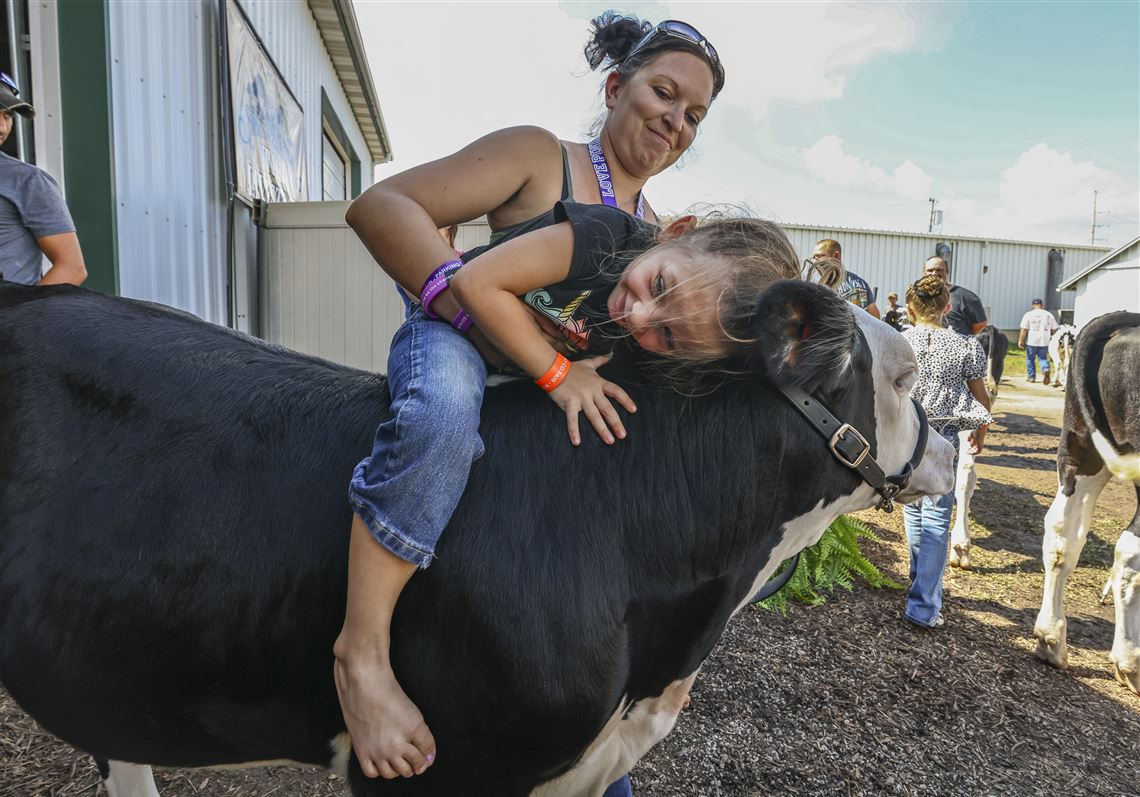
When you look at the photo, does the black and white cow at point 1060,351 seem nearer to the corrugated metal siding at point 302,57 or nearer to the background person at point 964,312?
the background person at point 964,312

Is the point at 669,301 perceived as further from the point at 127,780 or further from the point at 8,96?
the point at 8,96

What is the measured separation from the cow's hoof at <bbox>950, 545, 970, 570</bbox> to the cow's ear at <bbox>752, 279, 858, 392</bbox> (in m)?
4.77

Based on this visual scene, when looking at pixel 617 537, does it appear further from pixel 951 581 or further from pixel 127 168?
pixel 951 581

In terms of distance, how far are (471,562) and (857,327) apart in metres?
1.06

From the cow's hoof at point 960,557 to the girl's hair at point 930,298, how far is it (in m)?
1.93

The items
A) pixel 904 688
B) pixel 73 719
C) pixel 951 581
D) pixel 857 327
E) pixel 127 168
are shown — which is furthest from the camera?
pixel 951 581

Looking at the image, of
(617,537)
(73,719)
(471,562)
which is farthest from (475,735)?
(73,719)

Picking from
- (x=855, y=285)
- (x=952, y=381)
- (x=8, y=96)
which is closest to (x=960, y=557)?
(x=952, y=381)

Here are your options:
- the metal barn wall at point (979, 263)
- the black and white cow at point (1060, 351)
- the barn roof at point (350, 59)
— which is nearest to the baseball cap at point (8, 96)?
the barn roof at point (350, 59)

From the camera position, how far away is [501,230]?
1764 millimetres

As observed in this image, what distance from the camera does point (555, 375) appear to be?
144 centimetres

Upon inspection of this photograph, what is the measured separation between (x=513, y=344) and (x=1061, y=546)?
4134mm

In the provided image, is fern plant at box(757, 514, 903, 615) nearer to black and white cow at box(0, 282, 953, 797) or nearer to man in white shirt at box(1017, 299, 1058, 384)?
black and white cow at box(0, 282, 953, 797)

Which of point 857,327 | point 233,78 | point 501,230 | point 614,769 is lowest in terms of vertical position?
point 614,769
